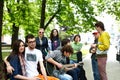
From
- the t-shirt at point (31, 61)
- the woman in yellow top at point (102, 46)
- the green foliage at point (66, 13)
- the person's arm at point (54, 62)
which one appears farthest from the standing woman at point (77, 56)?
the green foliage at point (66, 13)

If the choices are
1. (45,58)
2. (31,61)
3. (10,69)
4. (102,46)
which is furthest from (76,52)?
(10,69)

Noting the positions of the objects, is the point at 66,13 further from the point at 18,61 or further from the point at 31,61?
the point at 18,61

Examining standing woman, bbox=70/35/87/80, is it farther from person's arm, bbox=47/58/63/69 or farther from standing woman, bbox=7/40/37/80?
standing woman, bbox=7/40/37/80

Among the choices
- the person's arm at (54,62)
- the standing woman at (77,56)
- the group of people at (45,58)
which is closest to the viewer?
the group of people at (45,58)

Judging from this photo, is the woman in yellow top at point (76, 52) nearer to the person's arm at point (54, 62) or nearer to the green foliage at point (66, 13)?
the person's arm at point (54, 62)

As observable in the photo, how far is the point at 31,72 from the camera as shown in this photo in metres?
8.29

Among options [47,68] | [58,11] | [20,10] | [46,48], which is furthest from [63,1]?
[47,68]

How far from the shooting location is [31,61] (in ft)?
27.5

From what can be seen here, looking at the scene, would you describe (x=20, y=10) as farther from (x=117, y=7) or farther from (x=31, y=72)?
(x=31, y=72)

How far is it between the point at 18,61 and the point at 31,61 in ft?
1.46

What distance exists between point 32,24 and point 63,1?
4.40 m

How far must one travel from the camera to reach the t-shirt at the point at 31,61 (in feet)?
27.2

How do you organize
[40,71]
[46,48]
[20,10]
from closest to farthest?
1. [40,71]
2. [46,48]
3. [20,10]

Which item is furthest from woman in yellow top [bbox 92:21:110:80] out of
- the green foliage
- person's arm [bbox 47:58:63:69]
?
the green foliage
